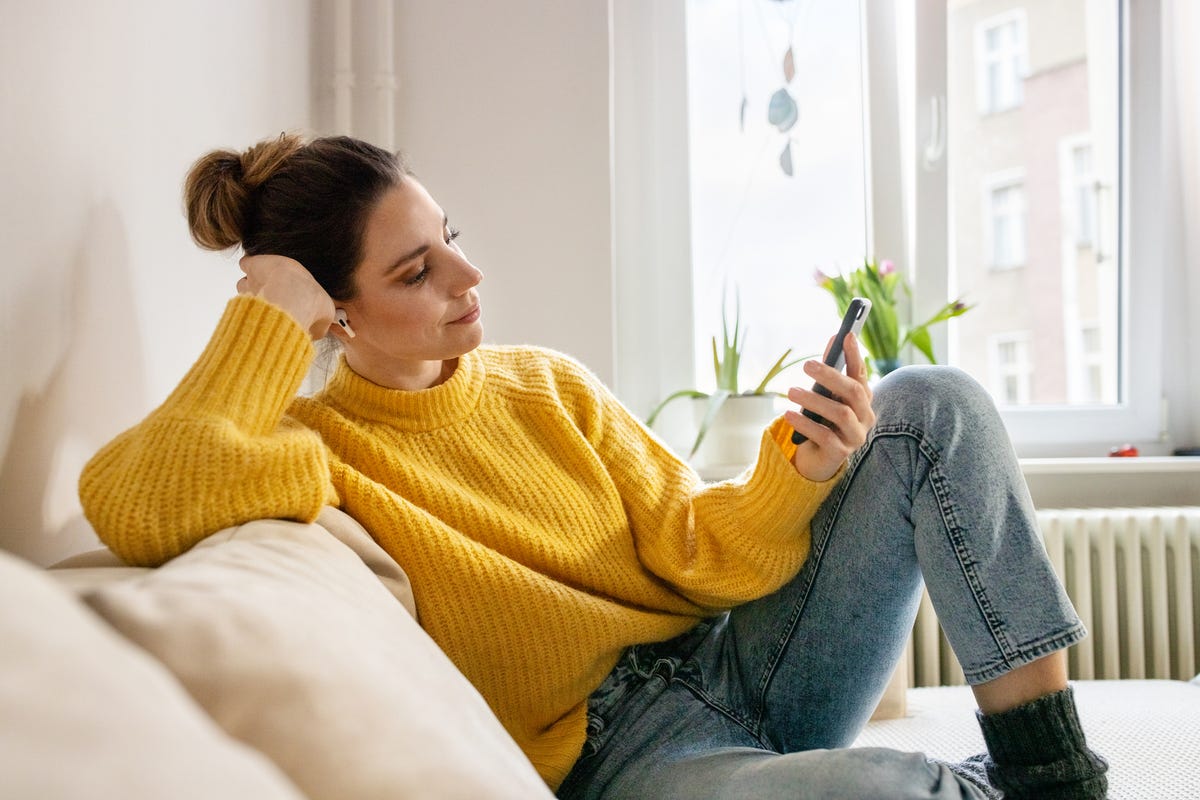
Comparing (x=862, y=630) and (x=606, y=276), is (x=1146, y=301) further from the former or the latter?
(x=862, y=630)

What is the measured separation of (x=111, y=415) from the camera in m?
1.09

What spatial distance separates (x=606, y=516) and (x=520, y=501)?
0.10 meters

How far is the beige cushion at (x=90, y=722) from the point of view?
0.29 meters

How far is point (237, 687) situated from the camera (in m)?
0.48

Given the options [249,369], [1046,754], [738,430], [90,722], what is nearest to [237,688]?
[90,722]

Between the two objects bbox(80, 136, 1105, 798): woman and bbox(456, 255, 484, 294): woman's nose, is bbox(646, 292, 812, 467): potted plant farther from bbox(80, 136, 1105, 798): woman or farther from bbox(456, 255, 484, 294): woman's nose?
bbox(456, 255, 484, 294): woman's nose

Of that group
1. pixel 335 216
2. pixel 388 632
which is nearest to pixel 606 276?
pixel 335 216

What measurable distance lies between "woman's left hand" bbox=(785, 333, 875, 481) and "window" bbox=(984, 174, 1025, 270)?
143 cm

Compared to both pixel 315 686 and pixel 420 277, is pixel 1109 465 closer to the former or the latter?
pixel 420 277

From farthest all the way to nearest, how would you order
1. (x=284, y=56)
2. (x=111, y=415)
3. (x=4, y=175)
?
(x=284, y=56), (x=111, y=415), (x=4, y=175)

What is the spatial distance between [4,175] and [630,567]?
0.73 metres

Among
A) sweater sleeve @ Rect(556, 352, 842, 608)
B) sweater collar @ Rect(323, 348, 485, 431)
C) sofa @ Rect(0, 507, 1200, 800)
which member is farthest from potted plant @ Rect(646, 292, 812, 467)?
sofa @ Rect(0, 507, 1200, 800)

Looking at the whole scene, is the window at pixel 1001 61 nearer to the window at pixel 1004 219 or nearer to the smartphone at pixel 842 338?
the window at pixel 1004 219

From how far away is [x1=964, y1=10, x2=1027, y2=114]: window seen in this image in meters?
2.35
